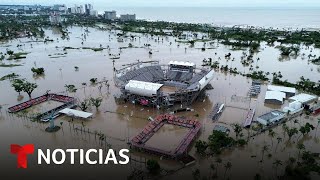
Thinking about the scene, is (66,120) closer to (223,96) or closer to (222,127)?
(222,127)

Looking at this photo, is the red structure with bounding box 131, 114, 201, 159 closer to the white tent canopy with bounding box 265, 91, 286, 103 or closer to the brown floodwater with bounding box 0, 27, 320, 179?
the brown floodwater with bounding box 0, 27, 320, 179

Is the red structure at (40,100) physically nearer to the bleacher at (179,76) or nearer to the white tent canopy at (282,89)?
the bleacher at (179,76)

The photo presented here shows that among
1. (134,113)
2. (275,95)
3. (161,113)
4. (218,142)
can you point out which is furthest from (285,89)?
(134,113)

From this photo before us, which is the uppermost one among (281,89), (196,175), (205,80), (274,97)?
(205,80)

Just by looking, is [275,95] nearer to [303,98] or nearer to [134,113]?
[303,98]

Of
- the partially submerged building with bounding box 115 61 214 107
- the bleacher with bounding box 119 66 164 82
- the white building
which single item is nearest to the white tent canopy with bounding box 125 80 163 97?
the partially submerged building with bounding box 115 61 214 107

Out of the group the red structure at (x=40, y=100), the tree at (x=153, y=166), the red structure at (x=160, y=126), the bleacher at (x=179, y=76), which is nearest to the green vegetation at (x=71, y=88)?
the red structure at (x=40, y=100)
